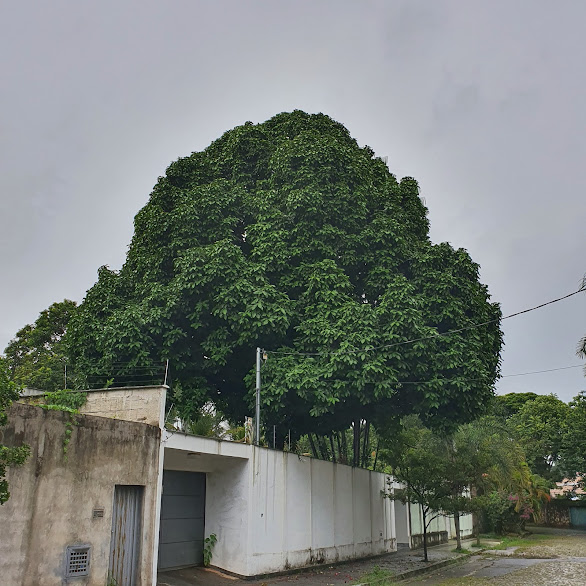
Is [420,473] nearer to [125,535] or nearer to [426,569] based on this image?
[426,569]

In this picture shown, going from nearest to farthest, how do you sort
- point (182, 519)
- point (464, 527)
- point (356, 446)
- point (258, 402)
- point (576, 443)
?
1. point (182, 519)
2. point (258, 402)
3. point (356, 446)
4. point (464, 527)
5. point (576, 443)

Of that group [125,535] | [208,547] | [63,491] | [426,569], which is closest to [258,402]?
[208,547]

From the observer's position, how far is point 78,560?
34.0ft

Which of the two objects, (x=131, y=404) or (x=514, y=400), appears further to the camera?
(x=514, y=400)

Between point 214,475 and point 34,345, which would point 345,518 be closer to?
point 214,475

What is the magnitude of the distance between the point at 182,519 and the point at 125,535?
371 centimetres

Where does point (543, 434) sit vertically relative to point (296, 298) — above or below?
below

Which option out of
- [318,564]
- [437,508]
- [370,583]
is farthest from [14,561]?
[437,508]

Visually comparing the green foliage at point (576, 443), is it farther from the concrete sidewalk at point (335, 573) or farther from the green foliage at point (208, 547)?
the green foliage at point (208, 547)

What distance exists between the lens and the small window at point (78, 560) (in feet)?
33.4

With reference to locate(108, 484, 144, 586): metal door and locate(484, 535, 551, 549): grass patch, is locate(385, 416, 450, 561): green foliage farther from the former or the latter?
locate(108, 484, 144, 586): metal door

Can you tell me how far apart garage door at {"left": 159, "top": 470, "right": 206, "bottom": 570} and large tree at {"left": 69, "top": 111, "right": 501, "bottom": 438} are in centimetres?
307

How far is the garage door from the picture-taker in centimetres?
1444

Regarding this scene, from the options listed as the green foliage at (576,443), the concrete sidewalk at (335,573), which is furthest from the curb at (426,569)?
the green foliage at (576,443)
